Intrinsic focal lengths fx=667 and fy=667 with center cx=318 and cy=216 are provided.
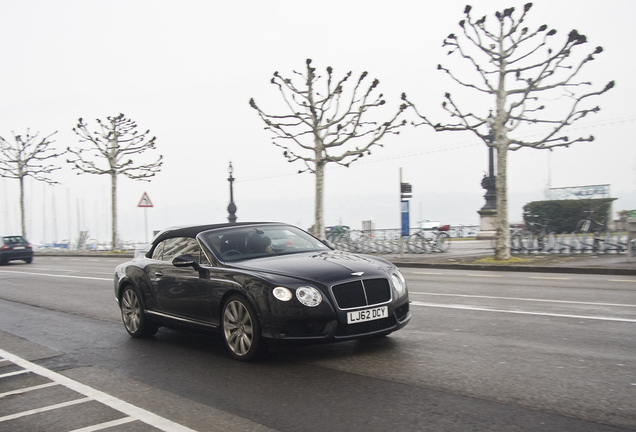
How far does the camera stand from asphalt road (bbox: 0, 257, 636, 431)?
4688mm

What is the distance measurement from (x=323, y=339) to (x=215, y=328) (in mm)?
1372

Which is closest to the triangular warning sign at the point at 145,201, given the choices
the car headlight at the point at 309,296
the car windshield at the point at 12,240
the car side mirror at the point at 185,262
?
the car windshield at the point at 12,240

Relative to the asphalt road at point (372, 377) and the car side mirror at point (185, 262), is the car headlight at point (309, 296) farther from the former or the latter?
the car side mirror at point (185, 262)

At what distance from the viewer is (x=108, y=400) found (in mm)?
5566

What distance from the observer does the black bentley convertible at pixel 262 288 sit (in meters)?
6.39

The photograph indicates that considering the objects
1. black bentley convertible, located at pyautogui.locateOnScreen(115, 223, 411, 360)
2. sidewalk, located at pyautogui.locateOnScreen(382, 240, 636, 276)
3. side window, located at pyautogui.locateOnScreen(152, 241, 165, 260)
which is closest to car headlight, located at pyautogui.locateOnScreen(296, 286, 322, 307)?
black bentley convertible, located at pyautogui.locateOnScreen(115, 223, 411, 360)

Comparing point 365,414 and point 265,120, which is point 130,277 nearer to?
point 365,414

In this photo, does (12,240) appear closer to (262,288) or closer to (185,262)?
(185,262)

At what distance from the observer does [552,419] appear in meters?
4.45

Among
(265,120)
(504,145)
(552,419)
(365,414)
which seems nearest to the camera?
(552,419)

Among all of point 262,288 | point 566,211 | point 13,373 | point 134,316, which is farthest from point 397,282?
point 566,211

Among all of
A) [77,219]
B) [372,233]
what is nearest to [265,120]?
[372,233]

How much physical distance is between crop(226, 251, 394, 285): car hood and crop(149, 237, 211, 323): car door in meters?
0.59

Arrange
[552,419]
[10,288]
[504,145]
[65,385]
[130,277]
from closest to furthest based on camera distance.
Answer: [552,419]
[65,385]
[130,277]
[10,288]
[504,145]
